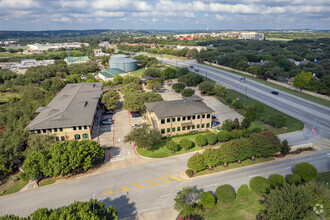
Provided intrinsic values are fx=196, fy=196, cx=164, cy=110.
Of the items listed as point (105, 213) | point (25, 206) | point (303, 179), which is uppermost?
point (105, 213)

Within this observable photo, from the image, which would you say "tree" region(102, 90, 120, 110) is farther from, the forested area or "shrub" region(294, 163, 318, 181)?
"shrub" region(294, 163, 318, 181)

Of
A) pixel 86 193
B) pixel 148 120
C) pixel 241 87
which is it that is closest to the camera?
pixel 86 193

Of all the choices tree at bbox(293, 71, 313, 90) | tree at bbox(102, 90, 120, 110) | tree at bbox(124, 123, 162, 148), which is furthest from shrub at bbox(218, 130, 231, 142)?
tree at bbox(293, 71, 313, 90)

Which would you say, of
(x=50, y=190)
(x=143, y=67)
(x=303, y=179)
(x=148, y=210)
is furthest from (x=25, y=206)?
Result: (x=143, y=67)

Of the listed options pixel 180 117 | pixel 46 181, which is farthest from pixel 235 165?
pixel 46 181

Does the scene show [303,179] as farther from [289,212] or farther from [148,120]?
[148,120]

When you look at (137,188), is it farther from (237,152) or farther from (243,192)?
(237,152)
